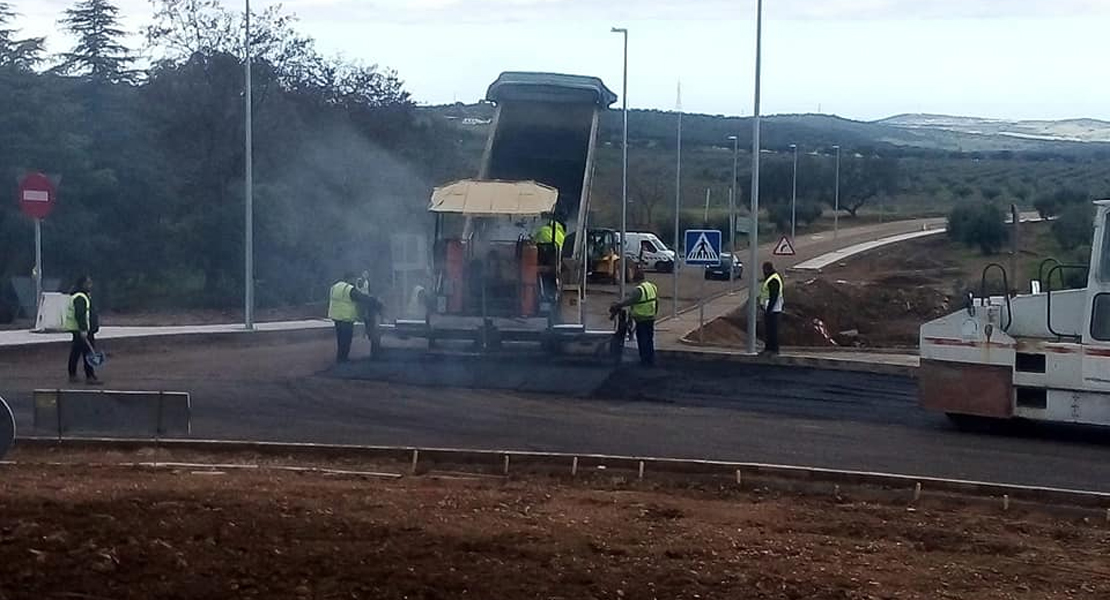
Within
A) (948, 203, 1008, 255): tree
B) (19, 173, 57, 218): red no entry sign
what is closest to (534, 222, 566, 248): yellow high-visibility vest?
(19, 173, 57, 218): red no entry sign

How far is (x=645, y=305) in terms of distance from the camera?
23.5 metres

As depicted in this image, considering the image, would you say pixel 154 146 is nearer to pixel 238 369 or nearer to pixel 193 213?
pixel 193 213

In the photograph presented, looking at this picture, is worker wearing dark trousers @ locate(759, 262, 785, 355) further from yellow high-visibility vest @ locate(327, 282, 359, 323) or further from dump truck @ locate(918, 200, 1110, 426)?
yellow high-visibility vest @ locate(327, 282, 359, 323)

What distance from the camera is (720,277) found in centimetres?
6359

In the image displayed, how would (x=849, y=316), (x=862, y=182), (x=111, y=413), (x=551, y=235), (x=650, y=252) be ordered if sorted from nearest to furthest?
(x=111, y=413) → (x=551, y=235) → (x=849, y=316) → (x=650, y=252) → (x=862, y=182)

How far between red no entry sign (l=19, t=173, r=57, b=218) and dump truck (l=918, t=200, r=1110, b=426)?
1474 centimetres

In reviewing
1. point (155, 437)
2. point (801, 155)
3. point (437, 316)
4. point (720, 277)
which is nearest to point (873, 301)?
point (720, 277)

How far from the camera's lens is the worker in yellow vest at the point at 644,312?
23422 millimetres

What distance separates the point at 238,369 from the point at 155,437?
24.7 ft

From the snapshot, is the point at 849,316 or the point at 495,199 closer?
the point at 495,199

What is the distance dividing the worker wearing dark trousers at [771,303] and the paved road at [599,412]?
135 cm

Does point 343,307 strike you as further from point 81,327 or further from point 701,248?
point 701,248

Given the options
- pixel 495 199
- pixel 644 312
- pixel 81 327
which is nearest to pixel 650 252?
pixel 644 312

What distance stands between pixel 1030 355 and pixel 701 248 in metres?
11.0
